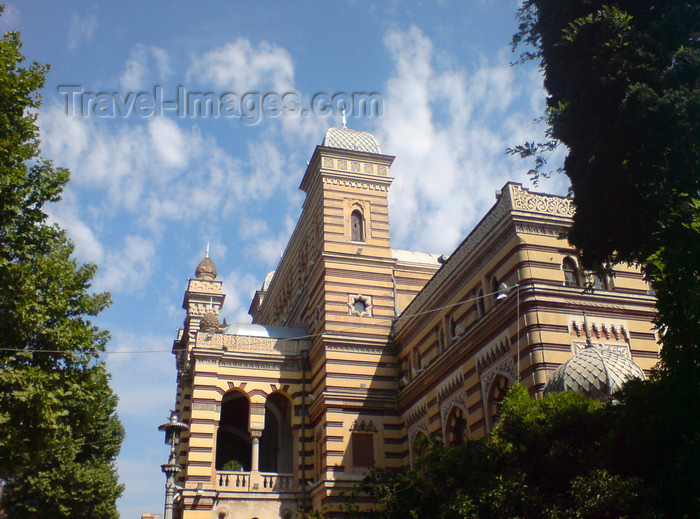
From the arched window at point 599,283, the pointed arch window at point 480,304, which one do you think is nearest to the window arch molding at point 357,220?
the pointed arch window at point 480,304

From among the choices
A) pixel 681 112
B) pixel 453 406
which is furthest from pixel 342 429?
pixel 681 112

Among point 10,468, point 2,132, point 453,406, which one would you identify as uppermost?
point 2,132

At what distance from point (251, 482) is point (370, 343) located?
674 centimetres

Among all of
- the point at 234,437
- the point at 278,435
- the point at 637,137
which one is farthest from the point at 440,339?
the point at 234,437

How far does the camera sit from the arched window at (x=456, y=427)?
20125mm

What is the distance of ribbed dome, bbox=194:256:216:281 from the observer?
43375 millimetres

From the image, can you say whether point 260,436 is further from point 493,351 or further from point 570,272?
point 570,272

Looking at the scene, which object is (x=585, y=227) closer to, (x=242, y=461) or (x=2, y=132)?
(x=2, y=132)

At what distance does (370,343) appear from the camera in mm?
26016

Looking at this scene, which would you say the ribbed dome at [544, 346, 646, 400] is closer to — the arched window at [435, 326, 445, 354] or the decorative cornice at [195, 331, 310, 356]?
the arched window at [435, 326, 445, 354]

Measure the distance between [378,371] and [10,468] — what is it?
1299 cm

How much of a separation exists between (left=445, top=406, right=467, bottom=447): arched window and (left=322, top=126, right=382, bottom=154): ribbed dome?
14.0m

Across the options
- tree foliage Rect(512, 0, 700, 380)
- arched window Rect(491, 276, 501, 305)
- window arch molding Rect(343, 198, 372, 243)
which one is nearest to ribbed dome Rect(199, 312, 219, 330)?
window arch molding Rect(343, 198, 372, 243)

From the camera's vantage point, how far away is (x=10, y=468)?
17141 millimetres
